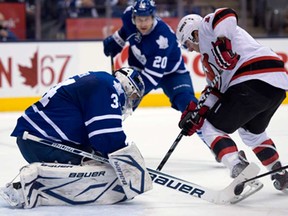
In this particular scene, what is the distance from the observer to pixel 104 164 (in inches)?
125

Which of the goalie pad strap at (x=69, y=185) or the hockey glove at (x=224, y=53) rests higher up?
the hockey glove at (x=224, y=53)

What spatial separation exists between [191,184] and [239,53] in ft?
2.04

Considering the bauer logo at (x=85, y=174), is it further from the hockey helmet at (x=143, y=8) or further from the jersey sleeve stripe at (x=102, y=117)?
the hockey helmet at (x=143, y=8)

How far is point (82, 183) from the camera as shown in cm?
313

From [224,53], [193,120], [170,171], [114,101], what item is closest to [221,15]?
[224,53]

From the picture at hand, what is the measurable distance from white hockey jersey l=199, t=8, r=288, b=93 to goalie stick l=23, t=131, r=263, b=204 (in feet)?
1.34

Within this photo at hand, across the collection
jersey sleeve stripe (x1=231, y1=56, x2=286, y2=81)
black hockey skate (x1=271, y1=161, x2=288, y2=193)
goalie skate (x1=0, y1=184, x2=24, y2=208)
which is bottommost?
black hockey skate (x1=271, y1=161, x2=288, y2=193)

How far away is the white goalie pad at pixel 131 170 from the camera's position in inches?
119

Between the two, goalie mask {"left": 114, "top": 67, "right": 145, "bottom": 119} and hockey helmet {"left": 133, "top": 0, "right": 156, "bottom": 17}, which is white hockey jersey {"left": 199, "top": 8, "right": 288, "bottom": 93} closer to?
goalie mask {"left": 114, "top": 67, "right": 145, "bottom": 119}

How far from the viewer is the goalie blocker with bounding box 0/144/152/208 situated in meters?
3.06

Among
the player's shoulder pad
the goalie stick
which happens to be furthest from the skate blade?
the player's shoulder pad

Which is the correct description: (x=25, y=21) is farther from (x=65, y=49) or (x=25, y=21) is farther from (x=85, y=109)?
(x=85, y=109)

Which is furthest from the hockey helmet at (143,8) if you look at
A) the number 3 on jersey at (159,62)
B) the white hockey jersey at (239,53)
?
the white hockey jersey at (239,53)

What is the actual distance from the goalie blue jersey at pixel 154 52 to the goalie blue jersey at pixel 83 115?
4.52 feet
